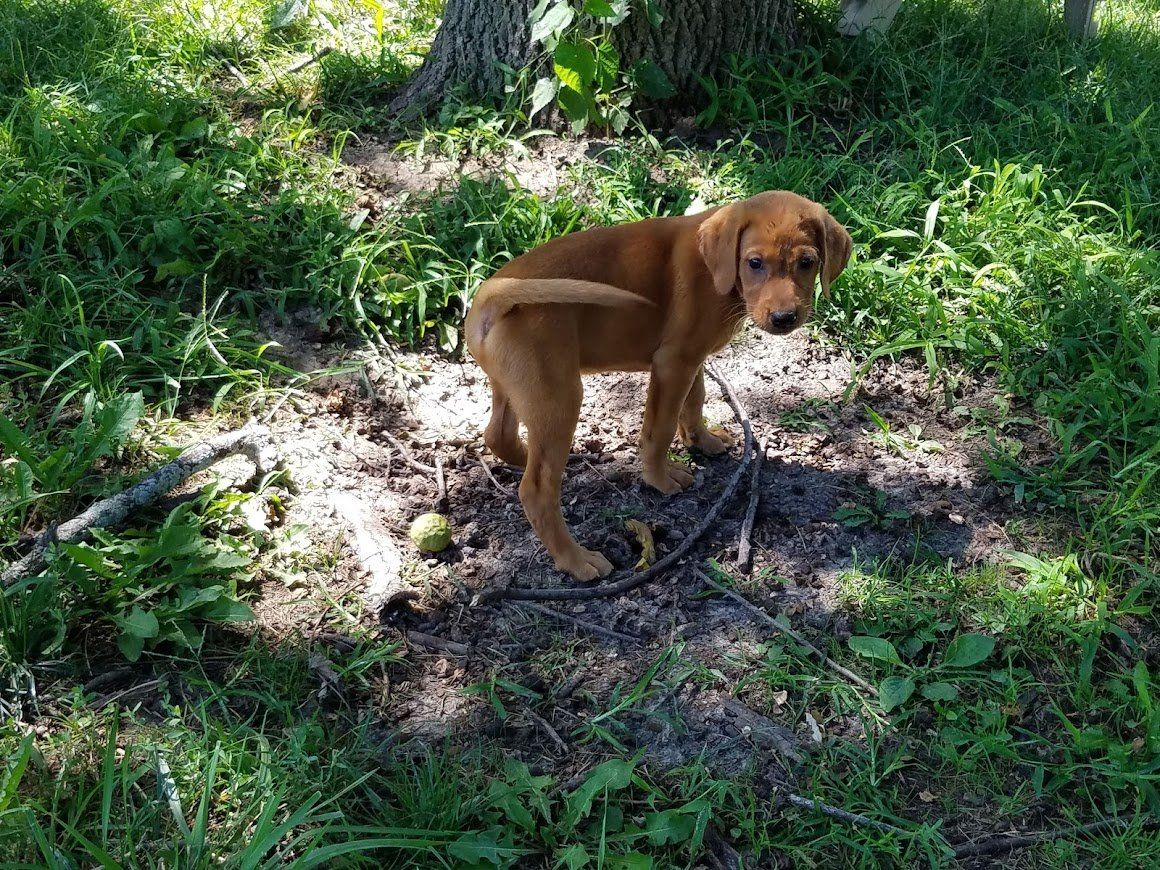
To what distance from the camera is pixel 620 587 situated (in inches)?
139

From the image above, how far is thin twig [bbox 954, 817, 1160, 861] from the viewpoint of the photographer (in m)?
2.76

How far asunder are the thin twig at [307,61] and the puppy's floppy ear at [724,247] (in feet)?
11.0

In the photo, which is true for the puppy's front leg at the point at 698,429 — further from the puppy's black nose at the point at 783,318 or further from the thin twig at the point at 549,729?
the thin twig at the point at 549,729

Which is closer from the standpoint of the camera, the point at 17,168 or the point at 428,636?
the point at 428,636

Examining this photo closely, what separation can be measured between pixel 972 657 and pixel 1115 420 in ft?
4.69

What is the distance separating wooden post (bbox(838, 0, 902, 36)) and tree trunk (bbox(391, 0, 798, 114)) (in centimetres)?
46

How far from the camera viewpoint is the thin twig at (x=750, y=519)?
3648 mm

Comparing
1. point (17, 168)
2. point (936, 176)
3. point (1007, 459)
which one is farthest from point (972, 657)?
point (17, 168)

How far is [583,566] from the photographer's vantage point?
3574mm

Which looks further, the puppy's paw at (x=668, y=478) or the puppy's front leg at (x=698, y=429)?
the puppy's front leg at (x=698, y=429)

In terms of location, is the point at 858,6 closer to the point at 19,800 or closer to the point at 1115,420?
the point at 1115,420

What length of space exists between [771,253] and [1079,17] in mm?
4364

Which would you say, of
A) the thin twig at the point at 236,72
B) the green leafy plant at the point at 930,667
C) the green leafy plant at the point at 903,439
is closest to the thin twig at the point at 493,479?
the green leafy plant at the point at 930,667

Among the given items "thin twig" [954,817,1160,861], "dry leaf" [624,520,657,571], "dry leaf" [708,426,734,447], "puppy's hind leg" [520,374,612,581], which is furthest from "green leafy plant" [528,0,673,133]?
"thin twig" [954,817,1160,861]
